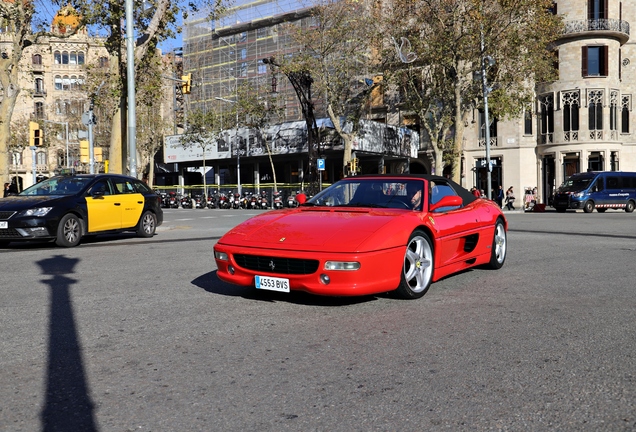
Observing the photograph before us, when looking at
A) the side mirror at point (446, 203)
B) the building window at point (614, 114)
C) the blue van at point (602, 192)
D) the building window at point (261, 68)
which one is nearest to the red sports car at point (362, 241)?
the side mirror at point (446, 203)

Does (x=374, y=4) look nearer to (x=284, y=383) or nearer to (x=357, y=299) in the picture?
(x=357, y=299)

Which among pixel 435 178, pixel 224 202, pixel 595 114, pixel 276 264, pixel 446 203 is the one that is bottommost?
pixel 224 202

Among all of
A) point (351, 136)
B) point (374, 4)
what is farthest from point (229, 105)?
point (374, 4)

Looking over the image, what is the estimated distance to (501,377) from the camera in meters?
4.02

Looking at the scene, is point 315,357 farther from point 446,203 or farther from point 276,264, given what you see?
point 446,203

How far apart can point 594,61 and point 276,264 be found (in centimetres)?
4540

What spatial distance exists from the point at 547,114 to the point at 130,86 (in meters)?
34.8

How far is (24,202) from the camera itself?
41.8 feet

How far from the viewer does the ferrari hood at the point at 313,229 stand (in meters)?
6.04

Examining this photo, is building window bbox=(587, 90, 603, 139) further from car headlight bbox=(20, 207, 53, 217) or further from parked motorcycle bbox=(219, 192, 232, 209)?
car headlight bbox=(20, 207, 53, 217)

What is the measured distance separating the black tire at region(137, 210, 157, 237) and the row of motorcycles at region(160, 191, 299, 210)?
2430 centimetres

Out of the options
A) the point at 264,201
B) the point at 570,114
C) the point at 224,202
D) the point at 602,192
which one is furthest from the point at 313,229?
the point at 570,114

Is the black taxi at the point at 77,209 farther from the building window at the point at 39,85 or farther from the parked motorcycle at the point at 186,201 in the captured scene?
the building window at the point at 39,85

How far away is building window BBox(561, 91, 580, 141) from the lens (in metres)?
45.2
